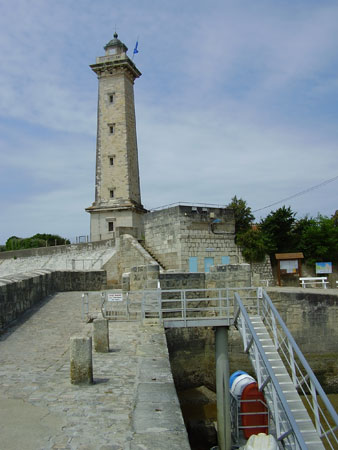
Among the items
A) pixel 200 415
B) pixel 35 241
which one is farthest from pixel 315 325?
pixel 35 241

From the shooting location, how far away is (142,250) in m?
22.2

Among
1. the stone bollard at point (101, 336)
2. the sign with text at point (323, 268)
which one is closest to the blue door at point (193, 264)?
the sign with text at point (323, 268)

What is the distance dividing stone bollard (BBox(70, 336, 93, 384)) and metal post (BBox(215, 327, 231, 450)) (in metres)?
4.56

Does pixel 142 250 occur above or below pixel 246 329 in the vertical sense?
above

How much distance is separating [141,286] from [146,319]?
10.5ft

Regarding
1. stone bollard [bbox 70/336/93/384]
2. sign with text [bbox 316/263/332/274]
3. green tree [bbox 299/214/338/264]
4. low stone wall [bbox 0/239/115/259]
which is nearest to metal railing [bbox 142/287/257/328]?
stone bollard [bbox 70/336/93/384]

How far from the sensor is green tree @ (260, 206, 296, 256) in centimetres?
2400

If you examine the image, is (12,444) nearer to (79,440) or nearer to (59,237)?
(79,440)

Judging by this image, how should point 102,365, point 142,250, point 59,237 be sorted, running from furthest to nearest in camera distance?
point 59,237
point 142,250
point 102,365

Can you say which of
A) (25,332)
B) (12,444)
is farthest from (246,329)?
(12,444)

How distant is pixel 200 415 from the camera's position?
1190cm

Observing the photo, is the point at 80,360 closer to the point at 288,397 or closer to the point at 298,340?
the point at 288,397

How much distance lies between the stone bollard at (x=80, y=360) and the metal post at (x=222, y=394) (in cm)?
456

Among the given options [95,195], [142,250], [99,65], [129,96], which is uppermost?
[99,65]
